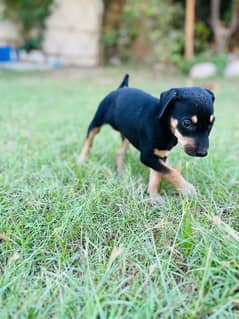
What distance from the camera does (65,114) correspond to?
5527 millimetres

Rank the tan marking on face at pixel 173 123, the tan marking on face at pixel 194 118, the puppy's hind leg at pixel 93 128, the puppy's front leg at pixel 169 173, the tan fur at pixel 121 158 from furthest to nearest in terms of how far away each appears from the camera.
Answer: the puppy's hind leg at pixel 93 128 < the tan fur at pixel 121 158 < the puppy's front leg at pixel 169 173 < the tan marking on face at pixel 173 123 < the tan marking on face at pixel 194 118

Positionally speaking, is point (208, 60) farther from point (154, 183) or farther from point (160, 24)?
point (154, 183)

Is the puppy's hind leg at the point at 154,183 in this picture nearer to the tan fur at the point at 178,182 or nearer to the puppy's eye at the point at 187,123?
the tan fur at the point at 178,182

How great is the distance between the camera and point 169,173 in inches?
90.7

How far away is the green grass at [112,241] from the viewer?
1415mm

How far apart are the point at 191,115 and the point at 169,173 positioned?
0.41 metres

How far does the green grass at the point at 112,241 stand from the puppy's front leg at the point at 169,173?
0.26 feet

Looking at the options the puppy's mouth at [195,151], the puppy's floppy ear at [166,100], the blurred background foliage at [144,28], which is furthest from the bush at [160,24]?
the puppy's mouth at [195,151]

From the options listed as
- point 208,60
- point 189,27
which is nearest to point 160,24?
point 189,27

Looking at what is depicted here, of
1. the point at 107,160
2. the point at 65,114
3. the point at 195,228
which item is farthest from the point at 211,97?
the point at 65,114

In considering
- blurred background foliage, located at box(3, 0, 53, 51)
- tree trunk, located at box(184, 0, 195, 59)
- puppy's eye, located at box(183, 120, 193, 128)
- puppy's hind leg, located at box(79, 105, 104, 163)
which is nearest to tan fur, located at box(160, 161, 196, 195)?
puppy's eye, located at box(183, 120, 193, 128)

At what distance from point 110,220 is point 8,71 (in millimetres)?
9842

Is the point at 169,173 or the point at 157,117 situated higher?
the point at 157,117

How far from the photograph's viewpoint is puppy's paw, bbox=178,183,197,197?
7.17ft
